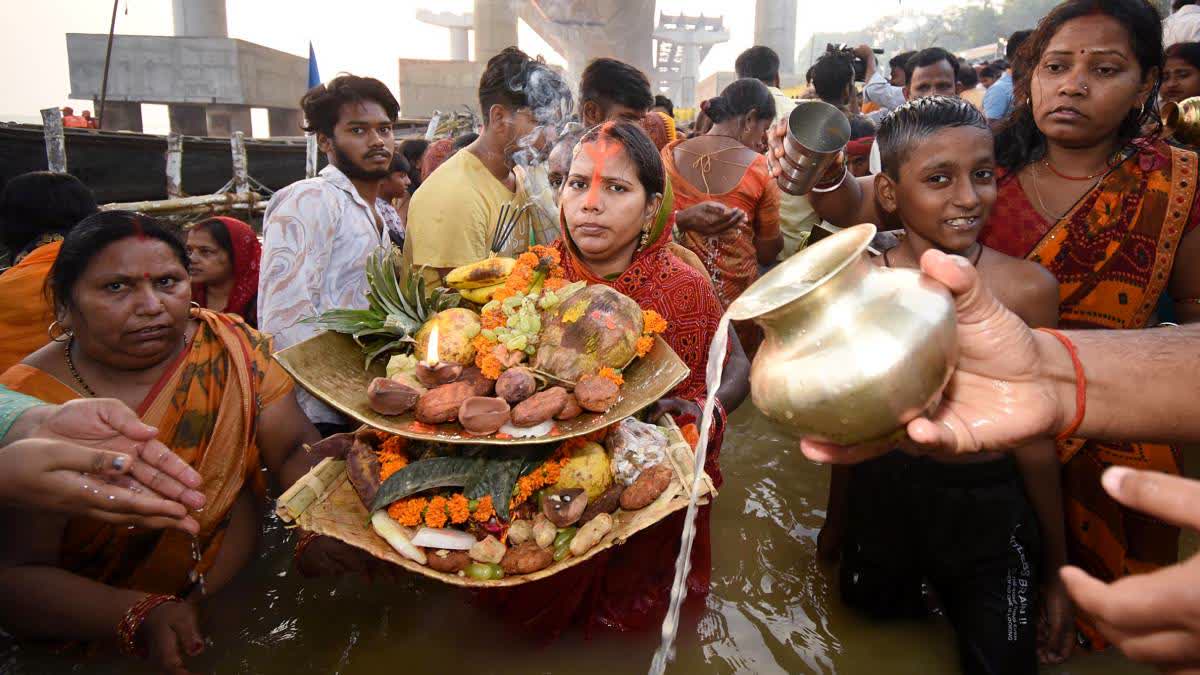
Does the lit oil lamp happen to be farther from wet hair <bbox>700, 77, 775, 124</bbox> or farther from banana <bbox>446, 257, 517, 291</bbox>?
wet hair <bbox>700, 77, 775, 124</bbox>

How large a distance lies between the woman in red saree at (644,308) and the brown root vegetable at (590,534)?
1.57ft

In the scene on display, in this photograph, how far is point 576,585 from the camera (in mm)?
2400

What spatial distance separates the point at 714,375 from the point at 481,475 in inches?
30.1

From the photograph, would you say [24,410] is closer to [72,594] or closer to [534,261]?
[72,594]

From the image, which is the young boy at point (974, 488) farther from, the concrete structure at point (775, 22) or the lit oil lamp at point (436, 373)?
the concrete structure at point (775, 22)

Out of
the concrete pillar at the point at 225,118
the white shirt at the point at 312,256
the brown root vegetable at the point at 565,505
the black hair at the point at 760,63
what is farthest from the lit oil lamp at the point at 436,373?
the concrete pillar at the point at 225,118

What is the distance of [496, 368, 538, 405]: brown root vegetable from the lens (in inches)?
78.1

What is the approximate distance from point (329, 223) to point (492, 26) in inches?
1195

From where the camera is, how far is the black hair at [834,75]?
5777 mm

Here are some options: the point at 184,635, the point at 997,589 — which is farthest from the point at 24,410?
the point at 997,589

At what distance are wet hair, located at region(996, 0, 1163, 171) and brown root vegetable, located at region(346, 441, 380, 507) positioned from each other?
2.65m

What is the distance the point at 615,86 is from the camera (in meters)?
4.38

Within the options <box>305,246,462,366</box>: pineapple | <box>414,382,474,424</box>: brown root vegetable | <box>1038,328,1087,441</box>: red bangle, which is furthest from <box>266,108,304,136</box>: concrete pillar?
<box>1038,328,1087,441</box>: red bangle

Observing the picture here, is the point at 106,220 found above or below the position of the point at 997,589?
above
